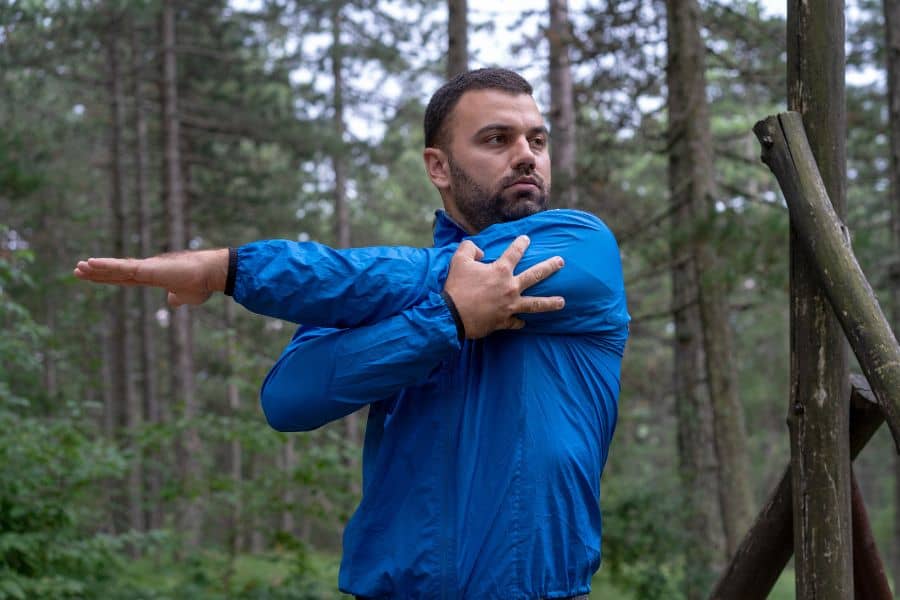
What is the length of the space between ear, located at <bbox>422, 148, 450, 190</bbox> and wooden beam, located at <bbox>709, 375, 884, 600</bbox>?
149 centimetres

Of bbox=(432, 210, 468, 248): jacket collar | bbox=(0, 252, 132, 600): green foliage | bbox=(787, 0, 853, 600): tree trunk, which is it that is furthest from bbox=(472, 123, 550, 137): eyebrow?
bbox=(0, 252, 132, 600): green foliage

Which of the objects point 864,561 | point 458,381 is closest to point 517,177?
point 458,381

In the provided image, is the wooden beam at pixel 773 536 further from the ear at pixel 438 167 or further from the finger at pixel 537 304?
the ear at pixel 438 167

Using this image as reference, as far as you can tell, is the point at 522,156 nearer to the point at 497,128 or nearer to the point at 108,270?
the point at 497,128

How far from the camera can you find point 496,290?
2453mm

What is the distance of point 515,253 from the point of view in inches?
100

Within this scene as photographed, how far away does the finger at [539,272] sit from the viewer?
2500mm

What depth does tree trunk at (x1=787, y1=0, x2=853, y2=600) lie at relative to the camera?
3051mm

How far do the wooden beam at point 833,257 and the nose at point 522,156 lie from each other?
33.3 inches

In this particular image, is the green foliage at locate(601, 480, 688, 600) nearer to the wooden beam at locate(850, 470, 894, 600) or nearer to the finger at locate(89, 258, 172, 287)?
the wooden beam at locate(850, 470, 894, 600)

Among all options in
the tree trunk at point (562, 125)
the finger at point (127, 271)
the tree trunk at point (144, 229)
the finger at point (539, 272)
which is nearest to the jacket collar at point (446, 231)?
the finger at point (539, 272)

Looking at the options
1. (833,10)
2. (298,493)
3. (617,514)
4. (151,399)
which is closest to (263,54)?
(151,399)

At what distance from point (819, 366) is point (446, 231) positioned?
1.25 m

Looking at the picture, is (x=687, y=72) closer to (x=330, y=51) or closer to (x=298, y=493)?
(x=298, y=493)
